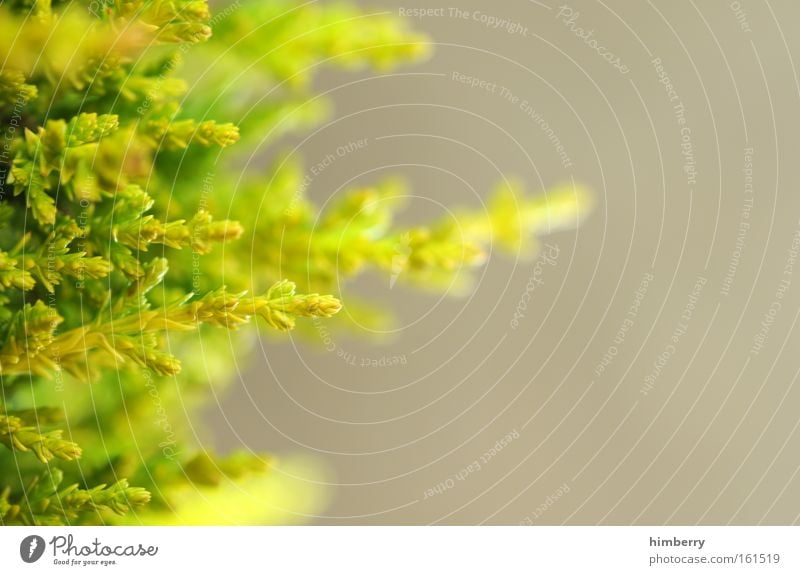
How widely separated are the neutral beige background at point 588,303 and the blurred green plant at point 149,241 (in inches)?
2.3

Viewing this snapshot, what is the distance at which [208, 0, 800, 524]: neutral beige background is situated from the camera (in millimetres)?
760

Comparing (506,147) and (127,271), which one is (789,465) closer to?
(506,147)

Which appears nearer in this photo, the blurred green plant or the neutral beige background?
the blurred green plant

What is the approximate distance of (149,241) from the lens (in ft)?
2.07

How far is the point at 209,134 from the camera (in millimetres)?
646

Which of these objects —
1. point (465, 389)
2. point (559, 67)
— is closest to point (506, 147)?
point (559, 67)

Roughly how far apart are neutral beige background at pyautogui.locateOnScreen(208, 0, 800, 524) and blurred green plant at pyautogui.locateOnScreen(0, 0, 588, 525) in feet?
0.19
